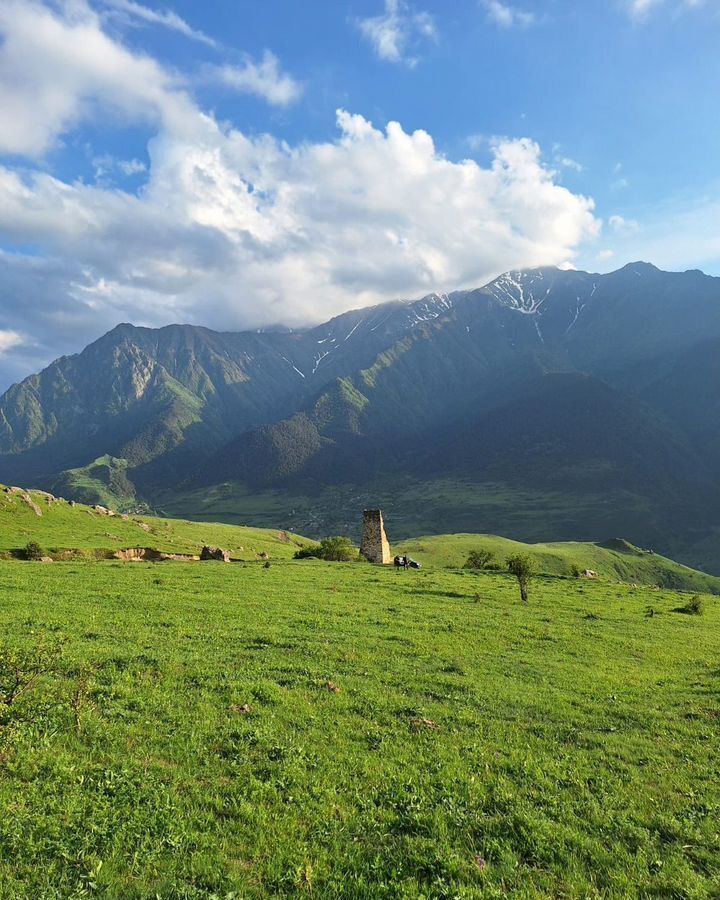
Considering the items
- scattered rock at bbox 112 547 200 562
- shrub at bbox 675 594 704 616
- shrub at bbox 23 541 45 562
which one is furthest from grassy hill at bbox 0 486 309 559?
shrub at bbox 675 594 704 616

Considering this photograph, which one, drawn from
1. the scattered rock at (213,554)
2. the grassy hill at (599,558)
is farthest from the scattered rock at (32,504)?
the grassy hill at (599,558)

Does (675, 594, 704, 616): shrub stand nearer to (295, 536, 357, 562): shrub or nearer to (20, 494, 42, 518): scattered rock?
(295, 536, 357, 562): shrub

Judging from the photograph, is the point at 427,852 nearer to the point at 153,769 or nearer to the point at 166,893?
the point at 166,893

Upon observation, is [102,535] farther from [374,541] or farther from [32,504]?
[374,541]

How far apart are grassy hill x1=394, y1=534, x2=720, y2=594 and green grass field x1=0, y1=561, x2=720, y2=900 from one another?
383 feet

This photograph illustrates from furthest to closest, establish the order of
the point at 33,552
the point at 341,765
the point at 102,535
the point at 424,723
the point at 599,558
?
the point at 599,558 → the point at 102,535 → the point at 33,552 → the point at 424,723 → the point at 341,765

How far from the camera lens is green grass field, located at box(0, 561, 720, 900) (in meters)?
9.52

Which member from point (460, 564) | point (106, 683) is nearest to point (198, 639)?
point (106, 683)

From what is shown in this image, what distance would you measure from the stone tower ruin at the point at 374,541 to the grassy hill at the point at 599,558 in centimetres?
6282

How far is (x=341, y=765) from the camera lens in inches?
519

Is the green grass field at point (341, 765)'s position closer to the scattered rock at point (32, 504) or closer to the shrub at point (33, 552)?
the shrub at point (33, 552)

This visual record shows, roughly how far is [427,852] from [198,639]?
1619 cm

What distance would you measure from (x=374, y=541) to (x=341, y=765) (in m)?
63.3

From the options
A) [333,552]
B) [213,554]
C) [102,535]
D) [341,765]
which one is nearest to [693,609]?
[333,552]
